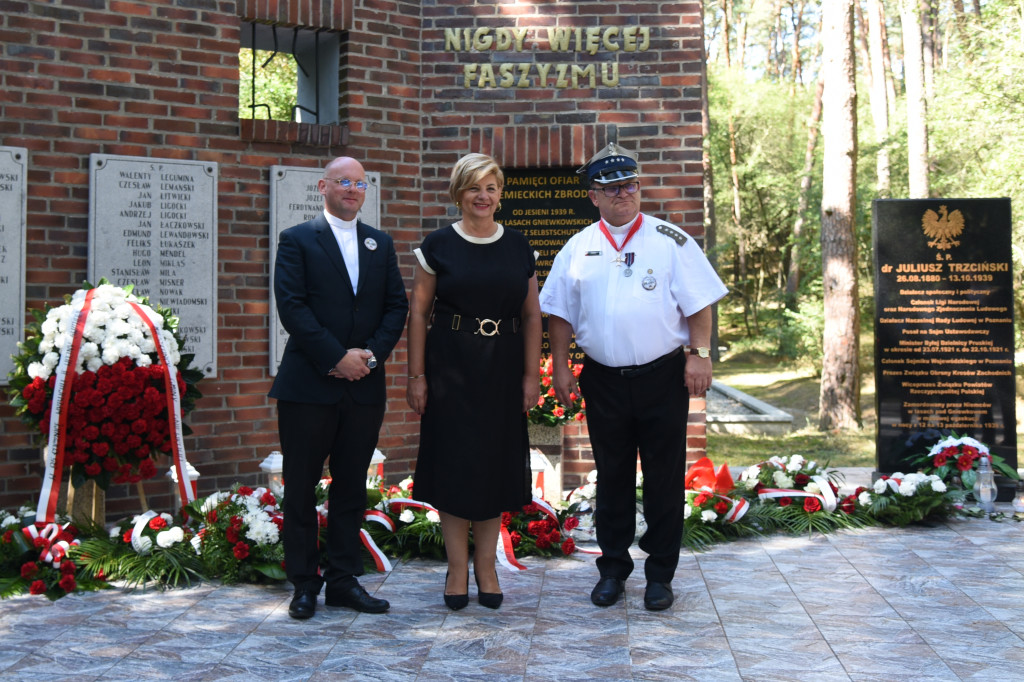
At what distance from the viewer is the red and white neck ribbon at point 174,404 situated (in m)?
4.88

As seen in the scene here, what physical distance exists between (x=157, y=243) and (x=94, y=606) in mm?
2430

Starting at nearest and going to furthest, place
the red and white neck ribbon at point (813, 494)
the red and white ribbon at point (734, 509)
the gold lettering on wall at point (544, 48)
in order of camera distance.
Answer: the red and white ribbon at point (734, 509), the red and white neck ribbon at point (813, 494), the gold lettering on wall at point (544, 48)

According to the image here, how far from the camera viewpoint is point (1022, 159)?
47.1 feet

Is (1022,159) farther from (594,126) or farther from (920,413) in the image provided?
(594,126)

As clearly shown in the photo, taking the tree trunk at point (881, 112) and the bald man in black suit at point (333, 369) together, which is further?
the tree trunk at point (881, 112)

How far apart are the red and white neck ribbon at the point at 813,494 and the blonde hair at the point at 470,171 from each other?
111 inches

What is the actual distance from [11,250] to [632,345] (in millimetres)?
3538

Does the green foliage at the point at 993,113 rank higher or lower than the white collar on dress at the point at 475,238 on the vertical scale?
higher

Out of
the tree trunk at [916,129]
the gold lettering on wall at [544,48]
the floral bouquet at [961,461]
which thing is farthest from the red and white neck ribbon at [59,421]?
the tree trunk at [916,129]

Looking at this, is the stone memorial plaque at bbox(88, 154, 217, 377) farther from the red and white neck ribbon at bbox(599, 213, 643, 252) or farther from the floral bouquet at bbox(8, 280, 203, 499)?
the red and white neck ribbon at bbox(599, 213, 643, 252)

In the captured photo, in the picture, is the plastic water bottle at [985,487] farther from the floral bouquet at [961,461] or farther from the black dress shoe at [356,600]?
the black dress shoe at [356,600]

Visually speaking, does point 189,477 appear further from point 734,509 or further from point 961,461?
point 961,461

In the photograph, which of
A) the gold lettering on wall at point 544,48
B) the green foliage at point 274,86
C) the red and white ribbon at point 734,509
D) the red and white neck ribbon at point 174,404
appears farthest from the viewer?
the green foliage at point 274,86

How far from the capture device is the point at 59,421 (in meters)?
4.67
